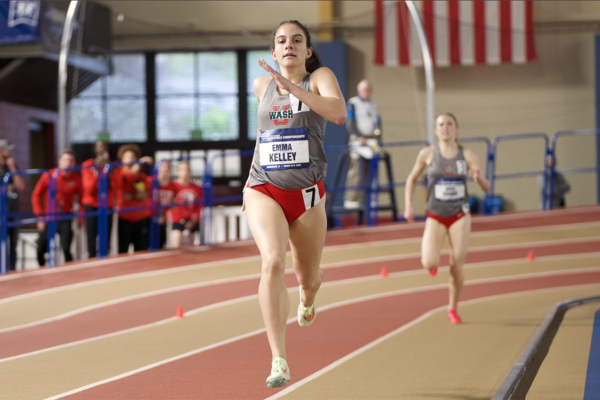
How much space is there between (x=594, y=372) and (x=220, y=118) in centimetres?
1705

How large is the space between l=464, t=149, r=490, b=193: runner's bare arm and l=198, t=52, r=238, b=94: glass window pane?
1430 centimetres

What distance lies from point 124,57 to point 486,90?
949 cm

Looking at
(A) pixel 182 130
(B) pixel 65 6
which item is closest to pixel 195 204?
(B) pixel 65 6

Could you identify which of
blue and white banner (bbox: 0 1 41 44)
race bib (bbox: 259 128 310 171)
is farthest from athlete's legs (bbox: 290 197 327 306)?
blue and white banner (bbox: 0 1 41 44)

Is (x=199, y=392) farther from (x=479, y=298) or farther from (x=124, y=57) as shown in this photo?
(x=124, y=57)

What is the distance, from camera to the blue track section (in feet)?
14.4

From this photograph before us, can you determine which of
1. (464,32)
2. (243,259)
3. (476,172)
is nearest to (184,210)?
(243,259)

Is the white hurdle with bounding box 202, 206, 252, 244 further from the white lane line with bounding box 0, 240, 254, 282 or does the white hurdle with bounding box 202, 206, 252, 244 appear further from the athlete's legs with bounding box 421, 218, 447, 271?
the athlete's legs with bounding box 421, 218, 447, 271

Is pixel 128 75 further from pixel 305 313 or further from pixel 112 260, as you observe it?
pixel 305 313

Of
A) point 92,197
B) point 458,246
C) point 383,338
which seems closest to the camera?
point 383,338

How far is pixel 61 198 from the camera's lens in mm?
11031

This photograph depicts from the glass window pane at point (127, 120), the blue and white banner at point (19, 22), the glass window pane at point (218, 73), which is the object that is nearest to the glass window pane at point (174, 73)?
the glass window pane at point (218, 73)

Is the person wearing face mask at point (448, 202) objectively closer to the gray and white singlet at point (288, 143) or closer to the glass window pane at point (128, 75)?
the gray and white singlet at point (288, 143)

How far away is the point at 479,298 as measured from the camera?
378 inches
